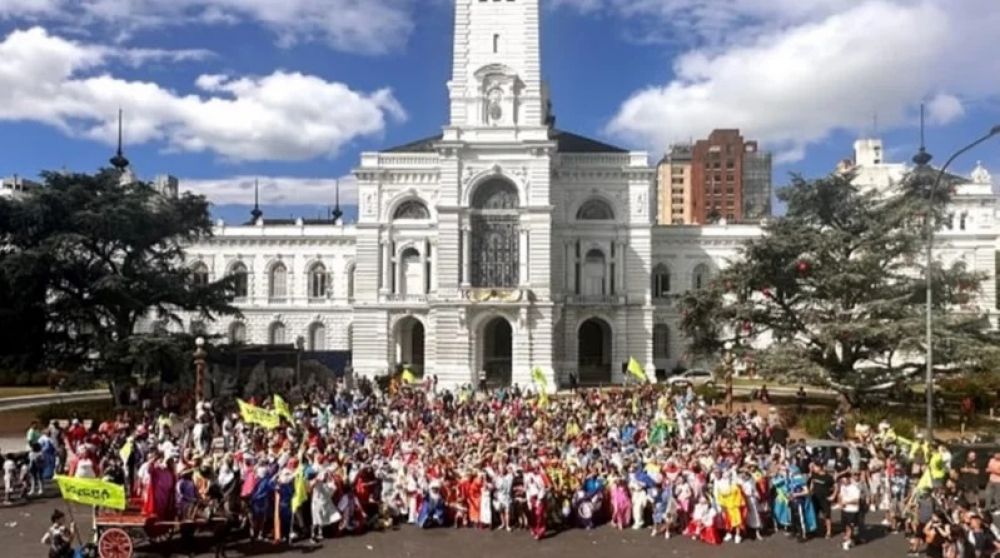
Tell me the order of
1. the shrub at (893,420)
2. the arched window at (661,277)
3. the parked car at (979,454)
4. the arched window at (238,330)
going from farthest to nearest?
the arched window at (238,330)
the arched window at (661,277)
the shrub at (893,420)
the parked car at (979,454)

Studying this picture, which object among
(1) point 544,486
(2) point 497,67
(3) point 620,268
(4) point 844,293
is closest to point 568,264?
(3) point 620,268

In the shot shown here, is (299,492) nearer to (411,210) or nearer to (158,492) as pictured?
(158,492)

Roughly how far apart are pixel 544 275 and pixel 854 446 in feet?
98.5

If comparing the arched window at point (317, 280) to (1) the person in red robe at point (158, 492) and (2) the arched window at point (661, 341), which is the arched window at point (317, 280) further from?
(1) the person in red robe at point (158, 492)

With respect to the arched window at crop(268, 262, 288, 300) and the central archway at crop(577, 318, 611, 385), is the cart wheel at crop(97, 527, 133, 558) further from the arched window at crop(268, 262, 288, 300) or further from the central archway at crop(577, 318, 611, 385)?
the arched window at crop(268, 262, 288, 300)

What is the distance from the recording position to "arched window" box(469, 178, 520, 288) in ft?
172

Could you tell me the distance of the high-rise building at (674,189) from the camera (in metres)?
147

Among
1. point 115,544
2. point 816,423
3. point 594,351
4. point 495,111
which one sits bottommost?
point 115,544

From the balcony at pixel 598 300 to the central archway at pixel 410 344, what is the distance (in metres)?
10.3

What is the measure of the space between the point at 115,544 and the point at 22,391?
130ft

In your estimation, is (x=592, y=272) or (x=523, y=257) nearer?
(x=523, y=257)

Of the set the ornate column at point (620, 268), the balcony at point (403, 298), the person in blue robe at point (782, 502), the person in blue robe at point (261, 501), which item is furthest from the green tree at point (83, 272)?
the ornate column at point (620, 268)

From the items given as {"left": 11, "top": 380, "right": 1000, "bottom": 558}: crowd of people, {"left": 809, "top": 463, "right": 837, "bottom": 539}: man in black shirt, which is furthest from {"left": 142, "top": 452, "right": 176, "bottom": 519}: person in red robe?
{"left": 809, "top": 463, "right": 837, "bottom": 539}: man in black shirt

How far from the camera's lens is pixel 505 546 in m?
17.2
